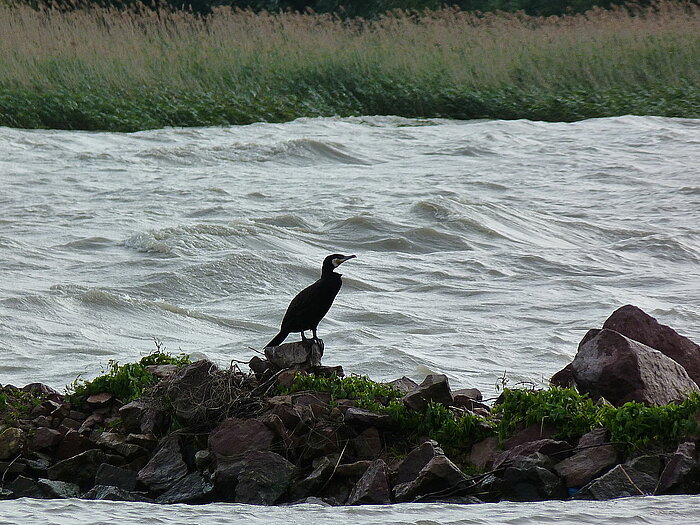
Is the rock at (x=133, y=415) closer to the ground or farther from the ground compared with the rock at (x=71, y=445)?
farther from the ground

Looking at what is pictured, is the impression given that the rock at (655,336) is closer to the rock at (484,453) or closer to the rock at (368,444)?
the rock at (484,453)

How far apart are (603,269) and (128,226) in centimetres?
504

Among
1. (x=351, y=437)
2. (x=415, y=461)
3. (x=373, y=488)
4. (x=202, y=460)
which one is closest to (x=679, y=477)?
(x=415, y=461)

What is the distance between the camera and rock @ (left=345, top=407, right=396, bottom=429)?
5266mm

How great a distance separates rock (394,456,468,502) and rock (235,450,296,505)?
0.55 meters

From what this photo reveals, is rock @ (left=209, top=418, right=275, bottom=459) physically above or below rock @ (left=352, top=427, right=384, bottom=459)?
above

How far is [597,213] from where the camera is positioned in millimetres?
12789

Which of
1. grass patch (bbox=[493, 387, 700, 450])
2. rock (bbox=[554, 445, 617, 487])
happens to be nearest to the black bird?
grass patch (bbox=[493, 387, 700, 450])

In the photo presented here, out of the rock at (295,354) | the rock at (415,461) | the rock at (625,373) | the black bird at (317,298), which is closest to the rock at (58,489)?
the rock at (295,354)

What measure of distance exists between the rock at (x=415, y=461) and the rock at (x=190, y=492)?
0.91 meters

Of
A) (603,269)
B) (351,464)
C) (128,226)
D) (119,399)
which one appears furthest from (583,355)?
(128,226)

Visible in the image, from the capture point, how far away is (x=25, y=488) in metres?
5.08

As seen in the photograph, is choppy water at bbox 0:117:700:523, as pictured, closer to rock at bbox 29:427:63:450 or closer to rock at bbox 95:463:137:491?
rock at bbox 95:463:137:491

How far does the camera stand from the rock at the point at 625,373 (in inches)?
216
